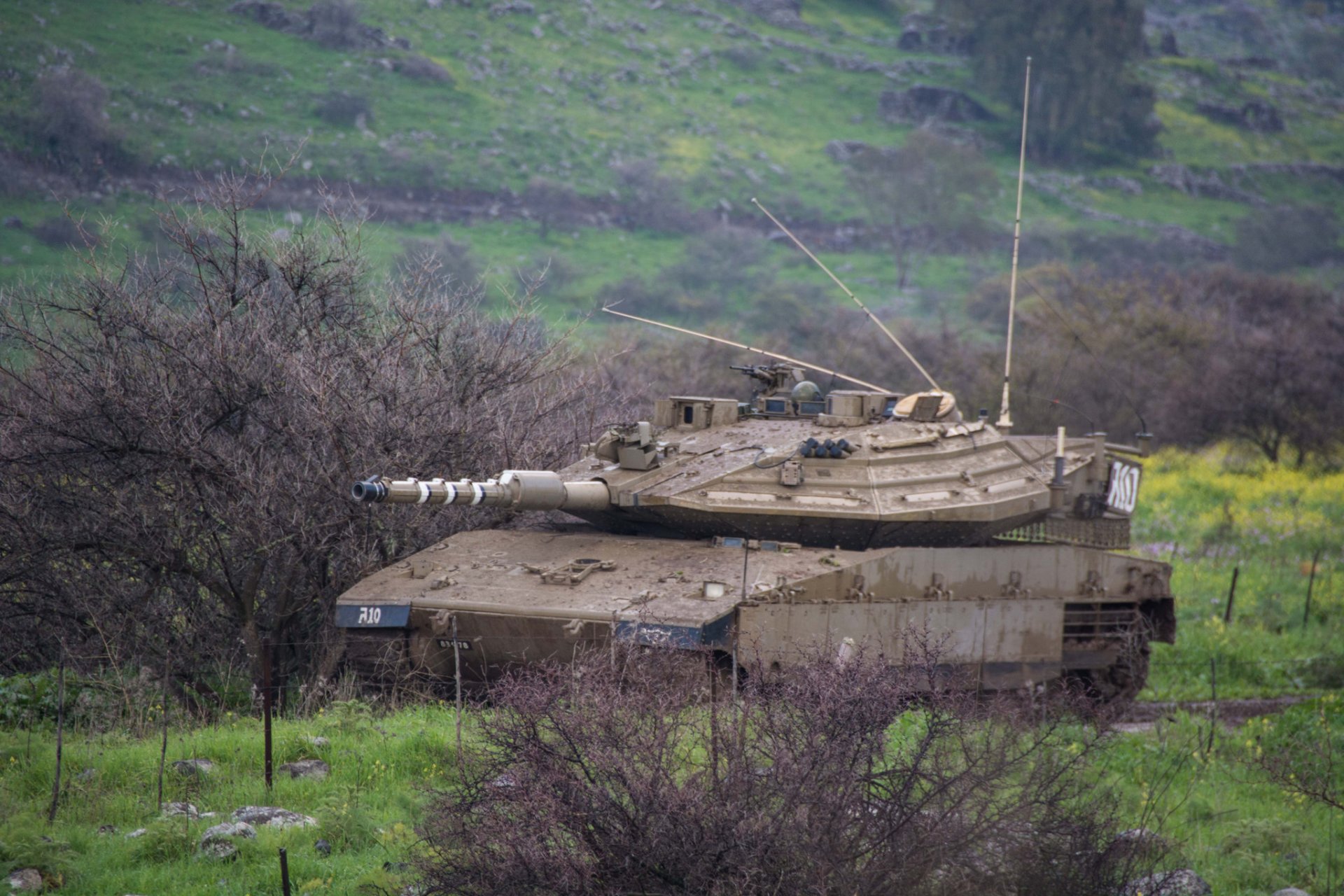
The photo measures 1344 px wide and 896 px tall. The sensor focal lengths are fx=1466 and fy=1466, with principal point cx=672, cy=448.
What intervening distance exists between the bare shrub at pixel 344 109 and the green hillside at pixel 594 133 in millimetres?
82

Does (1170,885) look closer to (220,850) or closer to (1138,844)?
(1138,844)

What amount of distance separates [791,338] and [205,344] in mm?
29120

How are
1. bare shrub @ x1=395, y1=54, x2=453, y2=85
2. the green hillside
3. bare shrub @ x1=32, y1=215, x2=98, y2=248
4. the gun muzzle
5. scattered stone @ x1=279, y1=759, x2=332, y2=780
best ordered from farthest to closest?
bare shrub @ x1=395, y1=54, x2=453, y2=85 → the green hillside → bare shrub @ x1=32, y1=215, x2=98, y2=248 → the gun muzzle → scattered stone @ x1=279, y1=759, x2=332, y2=780

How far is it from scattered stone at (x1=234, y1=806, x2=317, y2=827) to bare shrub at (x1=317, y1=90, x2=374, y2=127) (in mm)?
35766

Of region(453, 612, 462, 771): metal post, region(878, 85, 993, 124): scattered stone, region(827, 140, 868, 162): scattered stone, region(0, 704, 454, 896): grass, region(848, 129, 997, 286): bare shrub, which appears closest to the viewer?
region(0, 704, 454, 896): grass

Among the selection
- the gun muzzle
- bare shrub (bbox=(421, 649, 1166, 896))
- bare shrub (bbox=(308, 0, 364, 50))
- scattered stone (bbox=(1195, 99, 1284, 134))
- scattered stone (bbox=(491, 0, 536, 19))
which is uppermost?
scattered stone (bbox=(491, 0, 536, 19))

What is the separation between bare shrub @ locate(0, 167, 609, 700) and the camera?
12.0 m

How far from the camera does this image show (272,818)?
27.7 feet

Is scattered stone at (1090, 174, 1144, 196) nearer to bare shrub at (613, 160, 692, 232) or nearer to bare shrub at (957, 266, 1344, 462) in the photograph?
bare shrub at (613, 160, 692, 232)

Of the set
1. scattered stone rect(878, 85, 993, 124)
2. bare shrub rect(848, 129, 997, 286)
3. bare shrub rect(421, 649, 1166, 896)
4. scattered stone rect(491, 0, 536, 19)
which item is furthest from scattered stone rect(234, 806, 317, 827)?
scattered stone rect(878, 85, 993, 124)

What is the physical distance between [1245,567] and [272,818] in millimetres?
16634

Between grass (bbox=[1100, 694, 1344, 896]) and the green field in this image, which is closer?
the green field

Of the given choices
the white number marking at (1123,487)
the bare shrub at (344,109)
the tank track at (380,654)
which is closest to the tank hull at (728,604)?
the tank track at (380,654)

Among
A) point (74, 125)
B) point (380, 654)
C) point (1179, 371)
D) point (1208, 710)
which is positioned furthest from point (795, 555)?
point (1179, 371)
